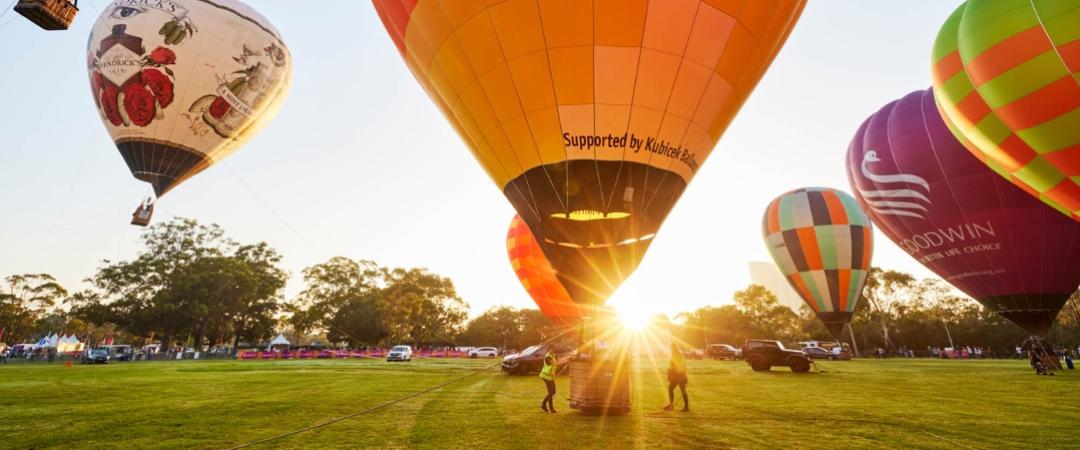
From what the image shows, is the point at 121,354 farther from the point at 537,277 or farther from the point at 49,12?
the point at 537,277

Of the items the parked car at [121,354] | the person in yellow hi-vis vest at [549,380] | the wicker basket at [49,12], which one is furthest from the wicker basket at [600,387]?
the parked car at [121,354]

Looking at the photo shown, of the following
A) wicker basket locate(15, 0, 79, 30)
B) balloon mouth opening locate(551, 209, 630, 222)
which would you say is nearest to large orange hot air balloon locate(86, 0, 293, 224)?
wicker basket locate(15, 0, 79, 30)

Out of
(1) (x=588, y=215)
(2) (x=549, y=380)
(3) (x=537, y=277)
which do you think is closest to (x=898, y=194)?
(3) (x=537, y=277)

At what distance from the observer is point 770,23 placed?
5562mm

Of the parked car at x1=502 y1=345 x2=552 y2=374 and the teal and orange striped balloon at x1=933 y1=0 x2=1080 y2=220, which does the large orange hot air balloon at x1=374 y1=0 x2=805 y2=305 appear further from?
the parked car at x1=502 y1=345 x2=552 y2=374

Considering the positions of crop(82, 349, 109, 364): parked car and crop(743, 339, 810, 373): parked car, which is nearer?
crop(743, 339, 810, 373): parked car

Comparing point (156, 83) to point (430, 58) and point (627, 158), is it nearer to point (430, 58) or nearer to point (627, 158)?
point (430, 58)

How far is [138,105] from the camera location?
46.0 feet

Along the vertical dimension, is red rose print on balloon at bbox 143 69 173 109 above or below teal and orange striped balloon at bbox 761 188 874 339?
above

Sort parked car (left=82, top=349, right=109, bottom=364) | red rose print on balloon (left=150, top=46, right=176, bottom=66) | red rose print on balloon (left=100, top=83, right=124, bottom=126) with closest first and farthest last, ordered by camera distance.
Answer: red rose print on balloon (left=150, top=46, right=176, bottom=66), red rose print on balloon (left=100, top=83, right=124, bottom=126), parked car (left=82, top=349, right=109, bottom=364)

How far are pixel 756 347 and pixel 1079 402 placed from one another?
10.1 meters

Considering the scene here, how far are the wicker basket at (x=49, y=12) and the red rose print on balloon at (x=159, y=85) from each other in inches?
98.5

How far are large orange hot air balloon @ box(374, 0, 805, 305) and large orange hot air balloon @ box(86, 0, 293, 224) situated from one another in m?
12.3

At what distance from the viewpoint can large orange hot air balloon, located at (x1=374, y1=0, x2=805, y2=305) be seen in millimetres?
4809
